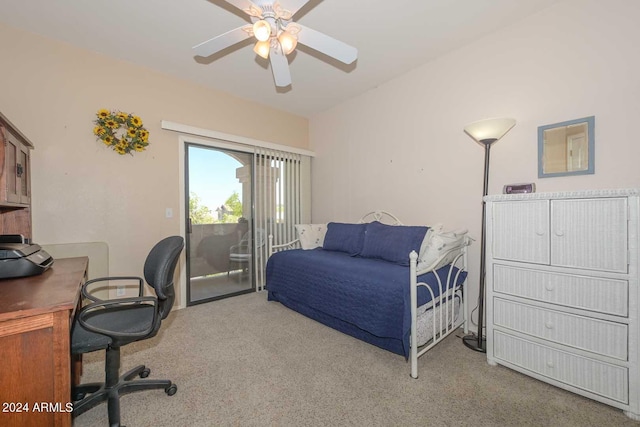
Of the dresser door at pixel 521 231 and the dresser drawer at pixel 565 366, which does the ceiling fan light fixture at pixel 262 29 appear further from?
the dresser drawer at pixel 565 366

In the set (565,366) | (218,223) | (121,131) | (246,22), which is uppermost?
(246,22)

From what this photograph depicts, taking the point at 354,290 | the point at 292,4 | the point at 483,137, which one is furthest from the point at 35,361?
the point at 483,137

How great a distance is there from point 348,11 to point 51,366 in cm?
274

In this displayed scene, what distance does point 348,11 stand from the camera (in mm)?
2109

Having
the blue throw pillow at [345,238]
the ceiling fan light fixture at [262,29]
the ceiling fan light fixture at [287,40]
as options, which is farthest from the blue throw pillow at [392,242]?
the ceiling fan light fixture at [262,29]

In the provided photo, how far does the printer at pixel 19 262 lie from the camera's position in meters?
1.51

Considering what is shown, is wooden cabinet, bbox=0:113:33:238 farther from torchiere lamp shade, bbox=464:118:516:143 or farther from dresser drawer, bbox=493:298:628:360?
dresser drawer, bbox=493:298:628:360

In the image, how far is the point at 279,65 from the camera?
2.05 metres

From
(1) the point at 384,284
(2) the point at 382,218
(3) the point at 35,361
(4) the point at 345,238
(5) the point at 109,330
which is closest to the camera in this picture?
(3) the point at 35,361

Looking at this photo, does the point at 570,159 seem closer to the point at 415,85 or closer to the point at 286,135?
the point at 415,85

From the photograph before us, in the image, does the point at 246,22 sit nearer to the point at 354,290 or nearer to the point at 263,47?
the point at 263,47

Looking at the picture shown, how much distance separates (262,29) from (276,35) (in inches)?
8.4

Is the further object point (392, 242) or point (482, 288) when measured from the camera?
point (392, 242)

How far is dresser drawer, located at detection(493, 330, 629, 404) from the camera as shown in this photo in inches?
59.0
